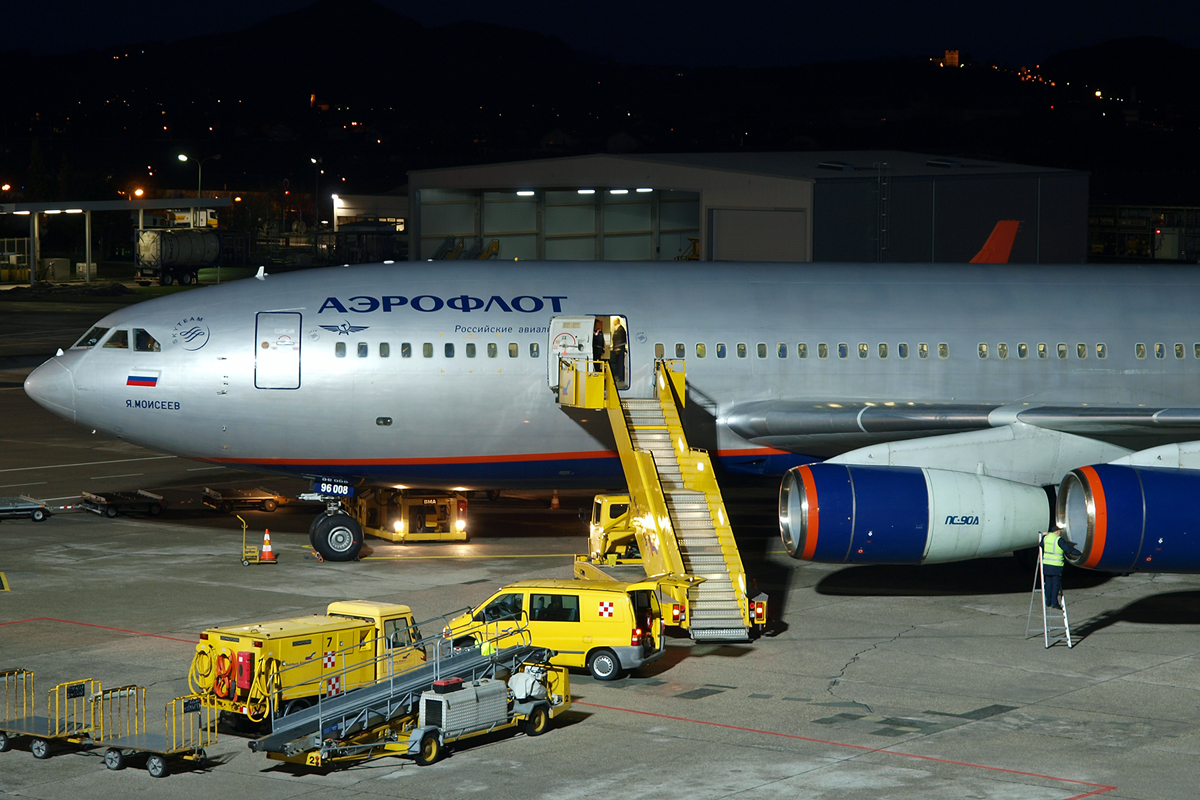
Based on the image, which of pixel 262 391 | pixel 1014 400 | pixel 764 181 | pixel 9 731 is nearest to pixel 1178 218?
pixel 764 181

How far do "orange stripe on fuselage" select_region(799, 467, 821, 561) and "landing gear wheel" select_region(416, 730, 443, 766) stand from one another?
306 inches

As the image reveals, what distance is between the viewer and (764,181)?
51688 millimetres

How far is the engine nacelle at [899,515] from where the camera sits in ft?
68.7

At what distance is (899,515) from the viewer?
21.0 m

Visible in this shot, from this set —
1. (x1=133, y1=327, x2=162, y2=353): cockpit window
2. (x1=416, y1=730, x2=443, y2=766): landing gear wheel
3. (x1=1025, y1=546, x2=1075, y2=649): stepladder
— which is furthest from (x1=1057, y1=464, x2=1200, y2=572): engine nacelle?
(x1=133, y1=327, x2=162, y2=353): cockpit window

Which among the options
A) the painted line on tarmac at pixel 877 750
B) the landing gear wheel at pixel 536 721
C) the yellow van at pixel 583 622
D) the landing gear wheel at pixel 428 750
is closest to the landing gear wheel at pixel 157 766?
the landing gear wheel at pixel 428 750

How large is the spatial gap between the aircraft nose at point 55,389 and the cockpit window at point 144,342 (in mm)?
1326

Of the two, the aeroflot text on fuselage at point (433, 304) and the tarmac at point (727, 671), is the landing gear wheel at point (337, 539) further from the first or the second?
the aeroflot text on fuselage at point (433, 304)

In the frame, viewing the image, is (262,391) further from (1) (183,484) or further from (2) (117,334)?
(1) (183,484)

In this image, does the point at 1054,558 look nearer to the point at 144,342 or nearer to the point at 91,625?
the point at 91,625

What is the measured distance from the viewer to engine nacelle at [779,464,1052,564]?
20.9m

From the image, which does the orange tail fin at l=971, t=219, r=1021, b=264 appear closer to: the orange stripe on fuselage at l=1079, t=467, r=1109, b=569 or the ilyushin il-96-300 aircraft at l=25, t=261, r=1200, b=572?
the ilyushin il-96-300 aircraft at l=25, t=261, r=1200, b=572

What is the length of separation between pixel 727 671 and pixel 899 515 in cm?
401

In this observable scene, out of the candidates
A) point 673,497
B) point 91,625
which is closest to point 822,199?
point 673,497
